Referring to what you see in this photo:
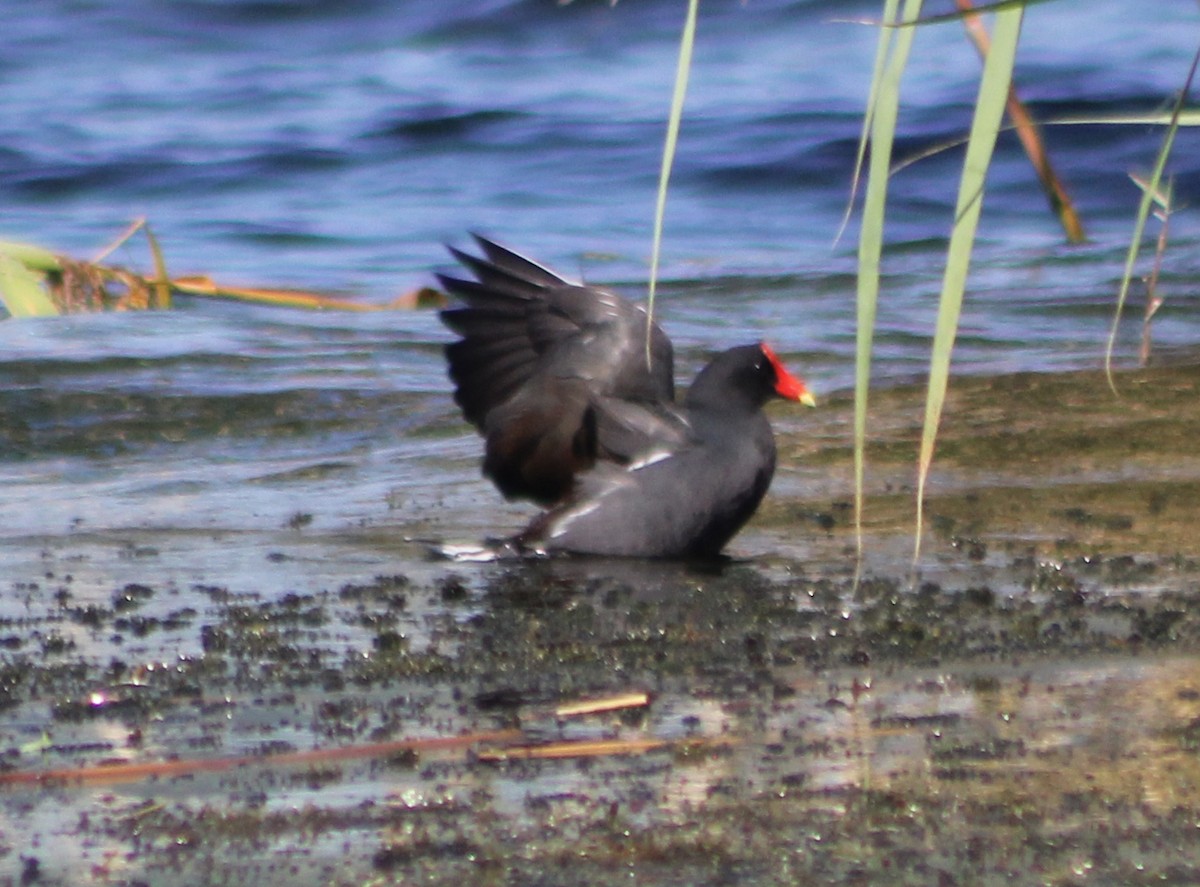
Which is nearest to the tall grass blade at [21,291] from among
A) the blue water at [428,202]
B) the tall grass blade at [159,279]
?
the blue water at [428,202]

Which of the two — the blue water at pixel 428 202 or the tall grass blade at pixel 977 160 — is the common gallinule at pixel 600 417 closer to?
the blue water at pixel 428 202

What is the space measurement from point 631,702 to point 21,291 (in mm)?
4902

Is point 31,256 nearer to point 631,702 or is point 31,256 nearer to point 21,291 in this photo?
point 21,291

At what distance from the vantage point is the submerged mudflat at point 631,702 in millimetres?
2424

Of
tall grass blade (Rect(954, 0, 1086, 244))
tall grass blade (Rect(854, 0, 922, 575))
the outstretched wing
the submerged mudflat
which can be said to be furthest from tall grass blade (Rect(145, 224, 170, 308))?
tall grass blade (Rect(854, 0, 922, 575))

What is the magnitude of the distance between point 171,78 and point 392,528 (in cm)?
1413

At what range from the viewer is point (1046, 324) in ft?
27.6

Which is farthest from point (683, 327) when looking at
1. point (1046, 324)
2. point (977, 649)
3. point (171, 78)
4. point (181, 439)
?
point (171, 78)

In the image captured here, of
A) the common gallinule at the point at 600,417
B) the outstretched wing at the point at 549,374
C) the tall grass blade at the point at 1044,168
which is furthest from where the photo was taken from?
the tall grass blade at the point at 1044,168

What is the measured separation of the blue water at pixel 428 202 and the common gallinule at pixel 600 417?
32 centimetres

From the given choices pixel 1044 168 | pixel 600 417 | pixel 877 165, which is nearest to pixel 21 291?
pixel 600 417

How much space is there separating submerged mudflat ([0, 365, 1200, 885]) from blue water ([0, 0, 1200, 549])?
86cm

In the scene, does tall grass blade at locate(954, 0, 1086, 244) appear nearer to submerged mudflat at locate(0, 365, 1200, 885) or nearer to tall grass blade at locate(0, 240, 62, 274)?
submerged mudflat at locate(0, 365, 1200, 885)

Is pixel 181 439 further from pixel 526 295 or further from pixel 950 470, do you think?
pixel 950 470
